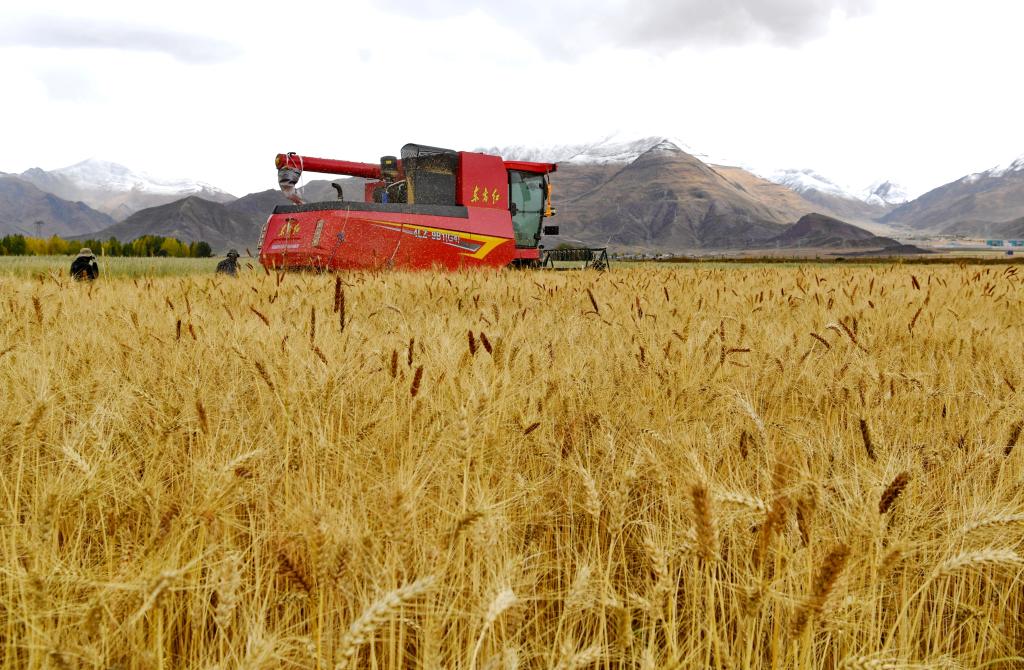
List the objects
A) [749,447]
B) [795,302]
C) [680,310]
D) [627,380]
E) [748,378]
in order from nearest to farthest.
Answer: [749,447]
[627,380]
[748,378]
[680,310]
[795,302]

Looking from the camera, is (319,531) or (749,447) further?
(749,447)

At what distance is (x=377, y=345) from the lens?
2422 millimetres

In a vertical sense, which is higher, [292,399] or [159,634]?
[292,399]

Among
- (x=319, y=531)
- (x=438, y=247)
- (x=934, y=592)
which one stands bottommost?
(x=934, y=592)

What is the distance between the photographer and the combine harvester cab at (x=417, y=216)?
8484 millimetres

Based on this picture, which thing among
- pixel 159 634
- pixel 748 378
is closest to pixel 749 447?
pixel 748 378

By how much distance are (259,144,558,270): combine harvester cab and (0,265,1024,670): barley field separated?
599 cm

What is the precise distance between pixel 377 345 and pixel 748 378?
1.39 meters

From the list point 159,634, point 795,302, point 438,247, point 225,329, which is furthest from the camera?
point 438,247

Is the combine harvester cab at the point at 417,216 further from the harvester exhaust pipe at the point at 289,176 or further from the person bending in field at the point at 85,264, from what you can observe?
the person bending in field at the point at 85,264

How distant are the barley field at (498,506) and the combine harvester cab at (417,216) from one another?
5.99m

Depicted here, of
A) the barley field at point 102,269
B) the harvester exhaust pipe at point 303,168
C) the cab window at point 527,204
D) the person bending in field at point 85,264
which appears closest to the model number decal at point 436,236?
the harvester exhaust pipe at point 303,168

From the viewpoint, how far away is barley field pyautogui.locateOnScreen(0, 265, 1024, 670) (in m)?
0.96

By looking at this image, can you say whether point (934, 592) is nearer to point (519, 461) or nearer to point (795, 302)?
point (519, 461)
